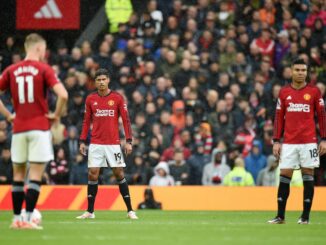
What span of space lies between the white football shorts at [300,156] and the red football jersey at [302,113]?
77 mm

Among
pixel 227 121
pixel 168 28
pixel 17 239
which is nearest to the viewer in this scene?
pixel 17 239

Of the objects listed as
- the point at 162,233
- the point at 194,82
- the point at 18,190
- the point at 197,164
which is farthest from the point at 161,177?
the point at 18,190

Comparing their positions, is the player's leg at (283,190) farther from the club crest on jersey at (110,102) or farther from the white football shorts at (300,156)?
the club crest on jersey at (110,102)

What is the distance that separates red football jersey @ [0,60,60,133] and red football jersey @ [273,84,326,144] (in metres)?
4.27

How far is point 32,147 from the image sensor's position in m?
12.3

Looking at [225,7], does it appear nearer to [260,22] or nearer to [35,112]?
[260,22]

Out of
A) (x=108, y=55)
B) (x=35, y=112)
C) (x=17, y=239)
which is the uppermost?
(x=108, y=55)

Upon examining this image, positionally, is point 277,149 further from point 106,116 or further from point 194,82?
point 194,82

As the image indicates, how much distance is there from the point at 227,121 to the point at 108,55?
148 inches

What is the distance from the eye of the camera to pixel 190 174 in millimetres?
23406

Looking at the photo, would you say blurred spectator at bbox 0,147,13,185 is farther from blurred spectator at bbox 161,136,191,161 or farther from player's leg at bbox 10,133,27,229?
player's leg at bbox 10,133,27,229

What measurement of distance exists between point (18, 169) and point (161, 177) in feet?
34.4

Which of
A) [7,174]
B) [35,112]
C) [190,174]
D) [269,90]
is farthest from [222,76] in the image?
[35,112]

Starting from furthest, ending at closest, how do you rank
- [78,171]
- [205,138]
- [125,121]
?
[205,138] < [78,171] < [125,121]
